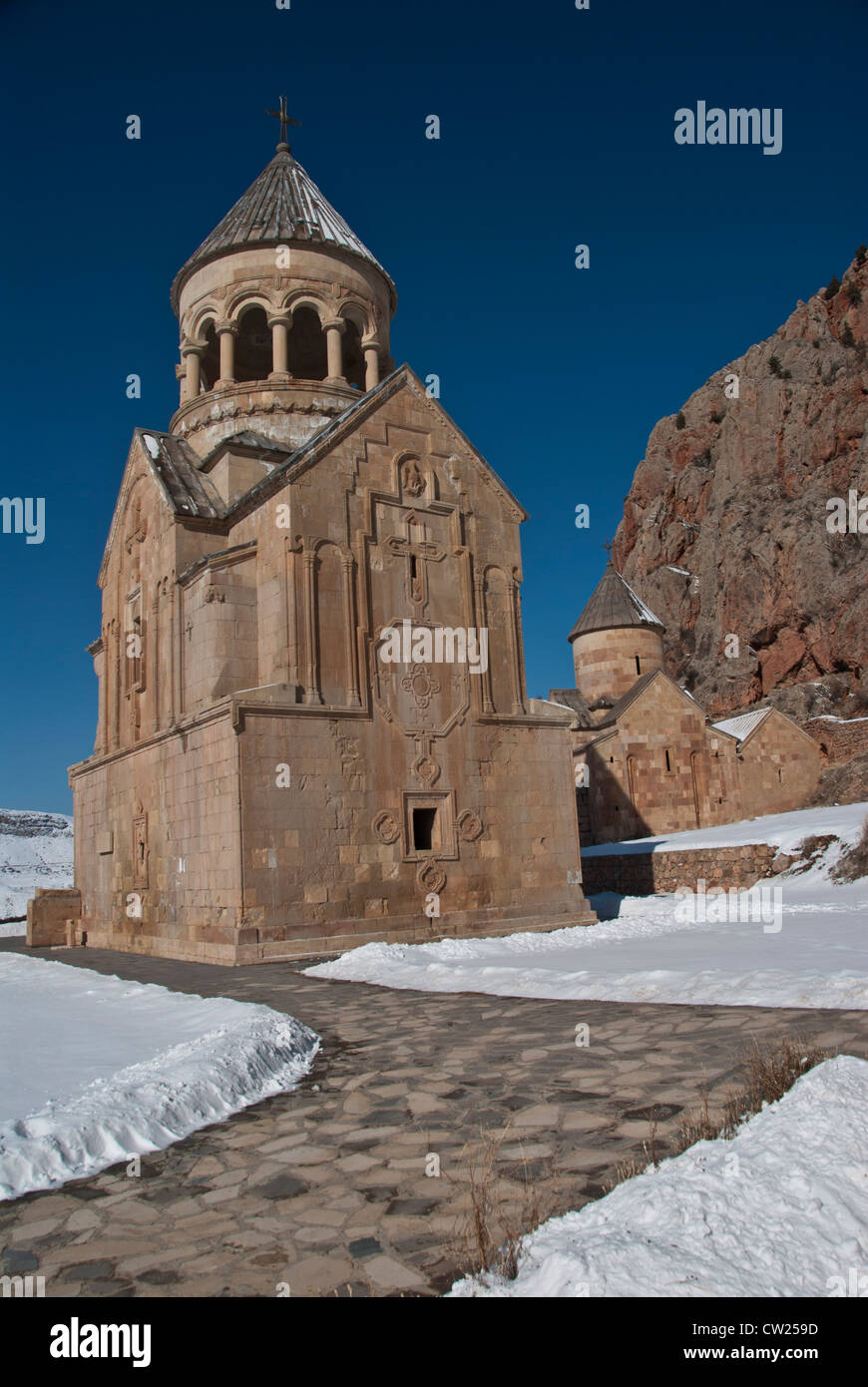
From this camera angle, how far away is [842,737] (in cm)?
3158

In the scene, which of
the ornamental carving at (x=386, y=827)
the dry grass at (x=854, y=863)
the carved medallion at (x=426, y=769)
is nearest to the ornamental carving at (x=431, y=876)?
the ornamental carving at (x=386, y=827)

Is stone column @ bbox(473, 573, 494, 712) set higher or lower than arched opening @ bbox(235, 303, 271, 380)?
lower

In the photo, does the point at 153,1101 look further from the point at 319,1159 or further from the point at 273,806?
the point at 273,806

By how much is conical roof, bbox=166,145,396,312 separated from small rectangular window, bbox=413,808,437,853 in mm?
11856

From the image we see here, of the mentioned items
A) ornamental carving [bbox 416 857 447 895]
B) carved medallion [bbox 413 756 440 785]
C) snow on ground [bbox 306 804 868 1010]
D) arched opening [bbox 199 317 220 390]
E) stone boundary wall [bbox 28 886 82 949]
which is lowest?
stone boundary wall [bbox 28 886 82 949]

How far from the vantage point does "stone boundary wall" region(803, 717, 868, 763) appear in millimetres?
30969

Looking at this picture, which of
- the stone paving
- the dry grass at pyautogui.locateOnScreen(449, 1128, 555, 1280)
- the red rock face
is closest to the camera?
the dry grass at pyautogui.locateOnScreen(449, 1128, 555, 1280)

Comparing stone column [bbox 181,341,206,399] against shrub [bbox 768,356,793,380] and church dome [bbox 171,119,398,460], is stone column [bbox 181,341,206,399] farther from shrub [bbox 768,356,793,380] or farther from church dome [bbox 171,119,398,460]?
shrub [bbox 768,356,793,380]

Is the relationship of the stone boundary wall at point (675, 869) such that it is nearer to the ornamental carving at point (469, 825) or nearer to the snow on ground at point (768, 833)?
the snow on ground at point (768, 833)

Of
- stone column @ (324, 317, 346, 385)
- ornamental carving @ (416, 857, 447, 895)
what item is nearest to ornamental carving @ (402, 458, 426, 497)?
stone column @ (324, 317, 346, 385)

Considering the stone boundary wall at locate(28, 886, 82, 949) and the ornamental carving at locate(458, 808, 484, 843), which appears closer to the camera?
the ornamental carving at locate(458, 808, 484, 843)

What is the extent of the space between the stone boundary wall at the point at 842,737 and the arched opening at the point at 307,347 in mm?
20731

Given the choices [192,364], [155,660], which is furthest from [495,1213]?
[192,364]
